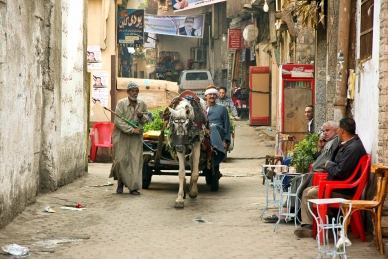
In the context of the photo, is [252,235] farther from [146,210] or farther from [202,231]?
[146,210]

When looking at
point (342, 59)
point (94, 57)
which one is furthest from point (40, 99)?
point (94, 57)

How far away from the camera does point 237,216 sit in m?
10.3

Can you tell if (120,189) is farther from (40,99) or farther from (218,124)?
(40,99)

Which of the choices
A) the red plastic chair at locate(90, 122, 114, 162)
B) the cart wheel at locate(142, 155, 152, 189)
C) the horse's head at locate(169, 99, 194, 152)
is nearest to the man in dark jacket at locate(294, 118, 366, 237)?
the horse's head at locate(169, 99, 194, 152)

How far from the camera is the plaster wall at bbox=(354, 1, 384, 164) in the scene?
8.49m

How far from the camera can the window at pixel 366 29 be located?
30.2 feet

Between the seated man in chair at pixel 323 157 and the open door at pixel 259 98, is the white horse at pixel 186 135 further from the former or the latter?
the open door at pixel 259 98

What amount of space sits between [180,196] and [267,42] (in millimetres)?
21010

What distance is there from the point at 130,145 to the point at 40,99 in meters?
1.86

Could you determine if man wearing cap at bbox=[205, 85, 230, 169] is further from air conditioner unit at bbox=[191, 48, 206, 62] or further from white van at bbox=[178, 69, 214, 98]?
air conditioner unit at bbox=[191, 48, 206, 62]

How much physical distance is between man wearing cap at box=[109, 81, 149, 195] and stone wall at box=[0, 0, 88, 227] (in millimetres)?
983

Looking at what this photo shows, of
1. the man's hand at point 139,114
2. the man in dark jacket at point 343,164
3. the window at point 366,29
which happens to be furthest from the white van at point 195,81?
the man in dark jacket at point 343,164

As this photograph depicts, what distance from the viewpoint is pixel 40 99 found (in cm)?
1115

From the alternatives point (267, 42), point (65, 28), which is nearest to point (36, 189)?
point (65, 28)
